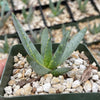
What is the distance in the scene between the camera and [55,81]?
0.74 m

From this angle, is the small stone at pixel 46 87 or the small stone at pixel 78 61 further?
the small stone at pixel 78 61

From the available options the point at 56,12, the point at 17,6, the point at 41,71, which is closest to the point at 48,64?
the point at 41,71

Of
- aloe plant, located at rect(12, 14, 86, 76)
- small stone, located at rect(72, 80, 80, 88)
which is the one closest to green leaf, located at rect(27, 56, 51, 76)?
aloe plant, located at rect(12, 14, 86, 76)

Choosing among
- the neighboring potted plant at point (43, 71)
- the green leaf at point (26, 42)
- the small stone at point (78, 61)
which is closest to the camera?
the neighboring potted plant at point (43, 71)

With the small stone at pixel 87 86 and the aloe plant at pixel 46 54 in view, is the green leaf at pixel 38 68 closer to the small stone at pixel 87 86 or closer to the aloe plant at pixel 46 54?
the aloe plant at pixel 46 54

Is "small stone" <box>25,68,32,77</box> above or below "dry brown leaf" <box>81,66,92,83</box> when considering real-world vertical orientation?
above

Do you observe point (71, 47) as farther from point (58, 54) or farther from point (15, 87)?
point (15, 87)

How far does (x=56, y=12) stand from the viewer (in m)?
2.30

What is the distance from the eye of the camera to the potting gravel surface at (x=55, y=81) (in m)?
0.71

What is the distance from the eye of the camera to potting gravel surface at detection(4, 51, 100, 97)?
2.32 feet

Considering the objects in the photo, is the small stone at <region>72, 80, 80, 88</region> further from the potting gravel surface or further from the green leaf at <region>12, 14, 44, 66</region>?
the green leaf at <region>12, 14, 44, 66</region>

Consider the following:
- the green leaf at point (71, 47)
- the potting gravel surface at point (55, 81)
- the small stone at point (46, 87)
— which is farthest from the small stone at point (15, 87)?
the green leaf at point (71, 47)

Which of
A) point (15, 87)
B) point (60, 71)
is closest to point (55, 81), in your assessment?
point (60, 71)

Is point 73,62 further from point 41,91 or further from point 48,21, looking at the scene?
point 48,21
